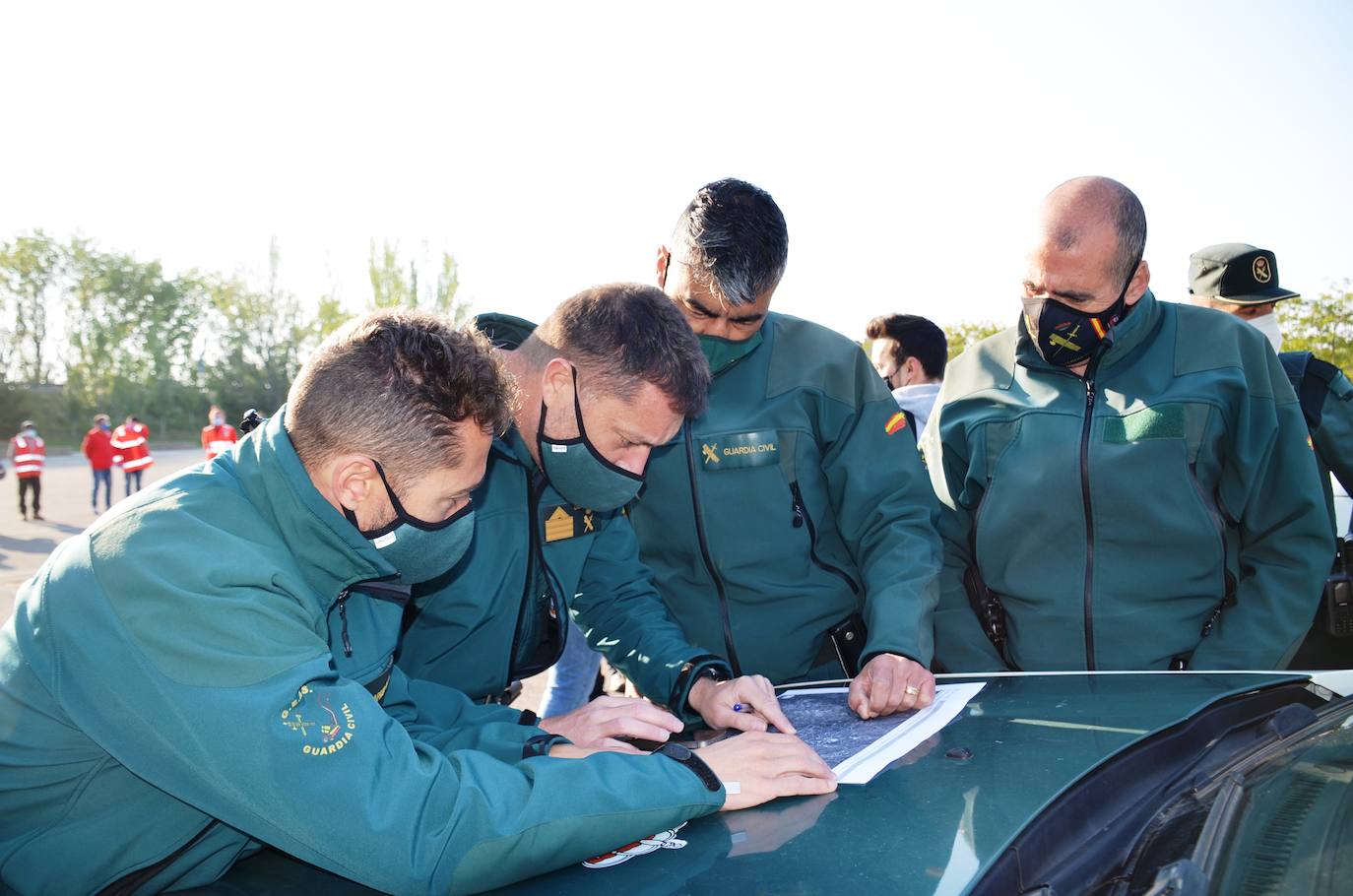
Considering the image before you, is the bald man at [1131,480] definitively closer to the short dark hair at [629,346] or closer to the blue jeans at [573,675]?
the short dark hair at [629,346]

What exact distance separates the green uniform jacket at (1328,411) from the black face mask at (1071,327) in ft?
2.86

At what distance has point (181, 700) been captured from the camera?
1.24 m

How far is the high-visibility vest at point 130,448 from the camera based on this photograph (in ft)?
55.4

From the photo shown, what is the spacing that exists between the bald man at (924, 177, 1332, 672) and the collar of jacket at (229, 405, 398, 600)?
1.65m

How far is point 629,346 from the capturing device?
2211mm

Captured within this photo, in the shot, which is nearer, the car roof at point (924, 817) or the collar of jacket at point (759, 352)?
the car roof at point (924, 817)

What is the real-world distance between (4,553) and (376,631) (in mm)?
11916

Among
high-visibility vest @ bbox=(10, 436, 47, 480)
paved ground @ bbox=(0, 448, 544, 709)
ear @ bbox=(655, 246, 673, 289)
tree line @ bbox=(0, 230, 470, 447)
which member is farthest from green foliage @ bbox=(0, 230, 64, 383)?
ear @ bbox=(655, 246, 673, 289)

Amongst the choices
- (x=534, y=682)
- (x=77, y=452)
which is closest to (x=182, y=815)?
(x=534, y=682)

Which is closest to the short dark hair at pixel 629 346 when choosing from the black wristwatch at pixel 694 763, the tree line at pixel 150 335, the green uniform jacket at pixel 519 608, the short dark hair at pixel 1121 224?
the green uniform jacket at pixel 519 608

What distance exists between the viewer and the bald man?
2.36 meters

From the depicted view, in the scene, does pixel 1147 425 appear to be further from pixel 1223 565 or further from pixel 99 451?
pixel 99 451

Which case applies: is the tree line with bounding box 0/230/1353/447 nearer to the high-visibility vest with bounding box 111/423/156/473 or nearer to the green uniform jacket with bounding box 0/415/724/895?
the high-visibility vest with bounding box 111/423/156/473

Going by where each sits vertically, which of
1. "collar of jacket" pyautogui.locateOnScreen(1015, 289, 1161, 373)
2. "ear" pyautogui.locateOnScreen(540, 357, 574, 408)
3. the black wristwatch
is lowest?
the black wristwatch
